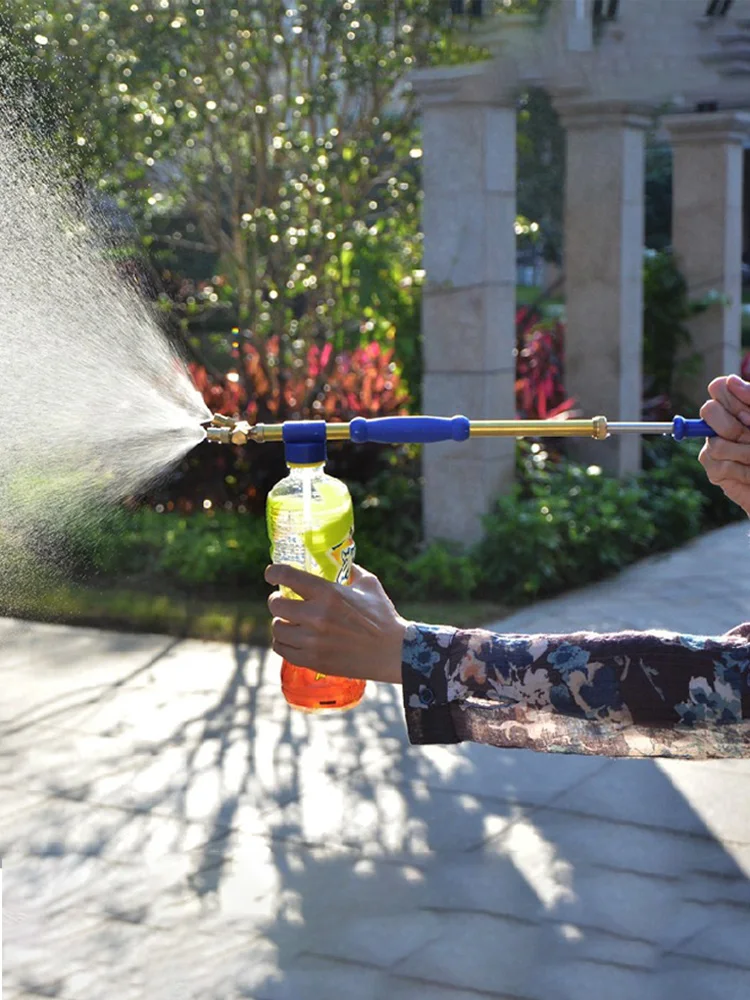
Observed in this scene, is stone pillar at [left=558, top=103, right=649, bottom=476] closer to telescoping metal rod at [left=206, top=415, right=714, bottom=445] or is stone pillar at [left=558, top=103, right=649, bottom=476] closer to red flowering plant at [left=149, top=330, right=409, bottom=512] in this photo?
red flowering plant at [left=149, top=330, right=409, bottom=512]

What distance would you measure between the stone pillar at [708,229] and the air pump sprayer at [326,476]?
846 cm

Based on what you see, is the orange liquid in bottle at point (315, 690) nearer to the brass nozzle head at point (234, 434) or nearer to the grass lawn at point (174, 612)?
the brass nozzle head at point (234, 434)

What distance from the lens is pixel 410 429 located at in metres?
2.01

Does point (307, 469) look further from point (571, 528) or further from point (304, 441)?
point (571, 528)

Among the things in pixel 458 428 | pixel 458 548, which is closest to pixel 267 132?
pixel 458 548

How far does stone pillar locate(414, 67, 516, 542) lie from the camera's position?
7.43 meters

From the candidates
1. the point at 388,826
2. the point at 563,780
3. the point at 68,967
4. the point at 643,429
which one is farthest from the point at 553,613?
the point at 643,429

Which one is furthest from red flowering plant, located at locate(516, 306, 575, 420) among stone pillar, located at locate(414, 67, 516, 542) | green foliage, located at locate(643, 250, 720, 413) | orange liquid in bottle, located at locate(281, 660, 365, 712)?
orange liquid in bottle, located at locate(281, 660, 365, 712)

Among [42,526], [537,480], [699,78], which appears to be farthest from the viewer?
[699,78]

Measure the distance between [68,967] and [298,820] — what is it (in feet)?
3.44

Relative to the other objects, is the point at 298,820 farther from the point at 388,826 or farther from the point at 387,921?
the point at 387,921

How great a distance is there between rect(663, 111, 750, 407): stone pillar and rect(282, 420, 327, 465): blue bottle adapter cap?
340 inches

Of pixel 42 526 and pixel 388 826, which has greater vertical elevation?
pixel 42 526

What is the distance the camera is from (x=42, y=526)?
644 cm
